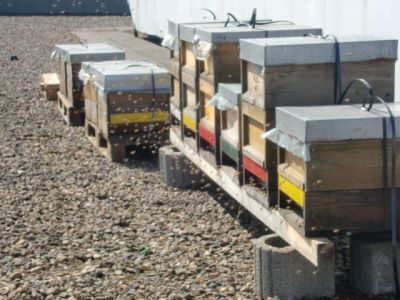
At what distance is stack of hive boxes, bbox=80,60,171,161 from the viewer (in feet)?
32.6

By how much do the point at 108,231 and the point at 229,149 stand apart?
4.03 ft

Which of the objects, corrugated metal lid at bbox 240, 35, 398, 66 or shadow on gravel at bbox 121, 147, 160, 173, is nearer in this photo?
corrugated metal lid at bbox 240, 35, 398, 66

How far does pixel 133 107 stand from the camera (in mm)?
10000

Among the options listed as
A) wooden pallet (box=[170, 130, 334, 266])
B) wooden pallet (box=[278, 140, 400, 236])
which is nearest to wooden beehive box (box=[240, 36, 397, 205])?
wooden pallet (box=[170, 130, 334, 266])

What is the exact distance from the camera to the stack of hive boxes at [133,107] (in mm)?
9922

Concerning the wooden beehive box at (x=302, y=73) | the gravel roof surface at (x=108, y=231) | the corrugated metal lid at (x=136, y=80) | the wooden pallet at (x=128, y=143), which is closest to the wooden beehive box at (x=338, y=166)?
the wooden beehive box at (x=302, y=73)

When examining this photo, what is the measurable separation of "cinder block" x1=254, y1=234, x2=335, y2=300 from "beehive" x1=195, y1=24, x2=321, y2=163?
A: 1.81 meters

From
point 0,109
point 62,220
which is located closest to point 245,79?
point 62,220

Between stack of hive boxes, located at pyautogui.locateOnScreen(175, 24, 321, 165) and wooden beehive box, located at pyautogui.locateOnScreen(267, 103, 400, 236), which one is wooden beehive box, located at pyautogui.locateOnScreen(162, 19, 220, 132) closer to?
stack of hive boxes, located at pyautogui.locateOnScreen(175, 24, 321, 165)

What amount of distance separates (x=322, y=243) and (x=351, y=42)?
4.55 ft

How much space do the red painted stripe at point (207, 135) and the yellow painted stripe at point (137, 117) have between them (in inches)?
86.1

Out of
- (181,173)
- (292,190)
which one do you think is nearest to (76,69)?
(181,173)

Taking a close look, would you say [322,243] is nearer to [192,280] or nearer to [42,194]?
[192,280]

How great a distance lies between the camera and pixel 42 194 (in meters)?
8.99
